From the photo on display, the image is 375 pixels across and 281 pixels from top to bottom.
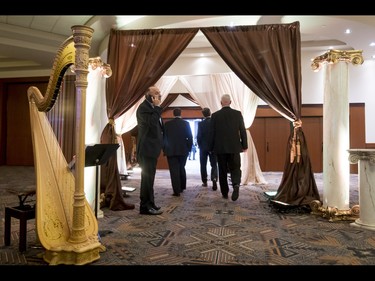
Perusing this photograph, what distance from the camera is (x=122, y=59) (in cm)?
448

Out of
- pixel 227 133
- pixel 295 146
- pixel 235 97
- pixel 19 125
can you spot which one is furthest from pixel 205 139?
pixel 19 125

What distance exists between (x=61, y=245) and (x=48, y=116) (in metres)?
1.15

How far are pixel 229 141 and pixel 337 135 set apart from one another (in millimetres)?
1428

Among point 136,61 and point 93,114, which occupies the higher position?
point 136,61

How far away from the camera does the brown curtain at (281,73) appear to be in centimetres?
418

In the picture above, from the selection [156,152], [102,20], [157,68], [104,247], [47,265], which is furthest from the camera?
[102,20]

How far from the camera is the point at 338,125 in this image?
3.72m

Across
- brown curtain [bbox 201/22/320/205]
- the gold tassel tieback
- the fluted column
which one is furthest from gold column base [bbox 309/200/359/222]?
the gold tassel tieback

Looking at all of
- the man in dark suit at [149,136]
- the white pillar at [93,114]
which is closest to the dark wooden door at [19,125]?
the white pillar at [93,114]

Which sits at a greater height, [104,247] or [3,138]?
[3,138]

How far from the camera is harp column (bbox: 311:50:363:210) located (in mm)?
3701

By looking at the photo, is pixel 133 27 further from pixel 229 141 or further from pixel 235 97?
pixel 229 141

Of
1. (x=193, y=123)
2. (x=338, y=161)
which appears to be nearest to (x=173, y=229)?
(x=338, y=161)

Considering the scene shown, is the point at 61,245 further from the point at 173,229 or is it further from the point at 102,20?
the point at 102,20
